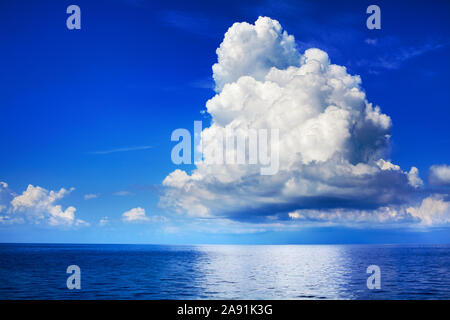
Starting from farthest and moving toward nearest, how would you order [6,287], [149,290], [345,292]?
[6,287]
[149,290]
[345,292]

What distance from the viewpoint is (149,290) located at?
55.1m
